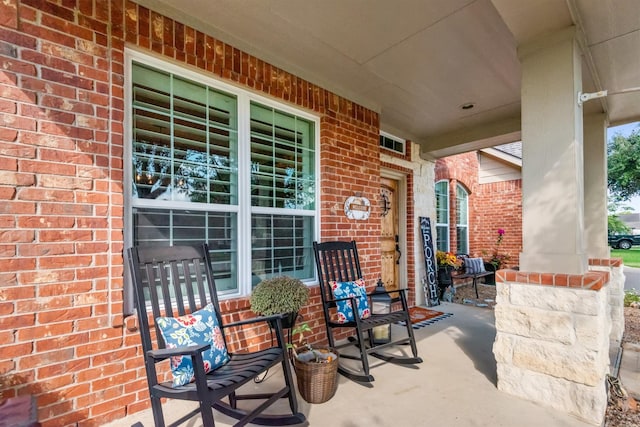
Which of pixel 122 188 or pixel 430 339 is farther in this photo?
pixel 430 339

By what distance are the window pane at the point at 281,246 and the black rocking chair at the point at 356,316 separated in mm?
291

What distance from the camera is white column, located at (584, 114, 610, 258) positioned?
3.52 metres

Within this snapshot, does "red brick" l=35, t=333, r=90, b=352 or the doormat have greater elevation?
"red brick" l=35, t=333, r=90, b=352

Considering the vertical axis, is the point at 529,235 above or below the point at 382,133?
below

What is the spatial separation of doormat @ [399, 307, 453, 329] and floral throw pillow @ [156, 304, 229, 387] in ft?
8.70

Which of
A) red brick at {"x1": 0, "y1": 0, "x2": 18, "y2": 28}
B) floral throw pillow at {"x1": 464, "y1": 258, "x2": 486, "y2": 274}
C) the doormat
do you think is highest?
red brick at {"x1": 0, "y1": 0, "x2": 18, "y2": 28}

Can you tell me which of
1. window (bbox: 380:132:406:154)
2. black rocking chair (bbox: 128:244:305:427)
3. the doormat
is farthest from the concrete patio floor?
window (bbox: 380:132:406:154)

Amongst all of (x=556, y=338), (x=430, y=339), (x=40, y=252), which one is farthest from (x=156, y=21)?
(x=430, y=339)

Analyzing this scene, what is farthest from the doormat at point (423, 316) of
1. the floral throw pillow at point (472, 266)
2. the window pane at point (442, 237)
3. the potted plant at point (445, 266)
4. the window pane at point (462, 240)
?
the window pane at point (462, 240)

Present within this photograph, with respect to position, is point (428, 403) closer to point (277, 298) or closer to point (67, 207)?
point (277, 298)

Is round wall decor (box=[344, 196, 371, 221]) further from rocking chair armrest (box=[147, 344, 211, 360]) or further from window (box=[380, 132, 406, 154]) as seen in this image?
rocking chair armrest (box=[147, 344, 211, 360])

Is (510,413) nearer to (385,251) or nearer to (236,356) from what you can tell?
(236,356)

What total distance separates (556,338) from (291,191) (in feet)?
7.59

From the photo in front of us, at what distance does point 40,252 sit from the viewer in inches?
66.4
